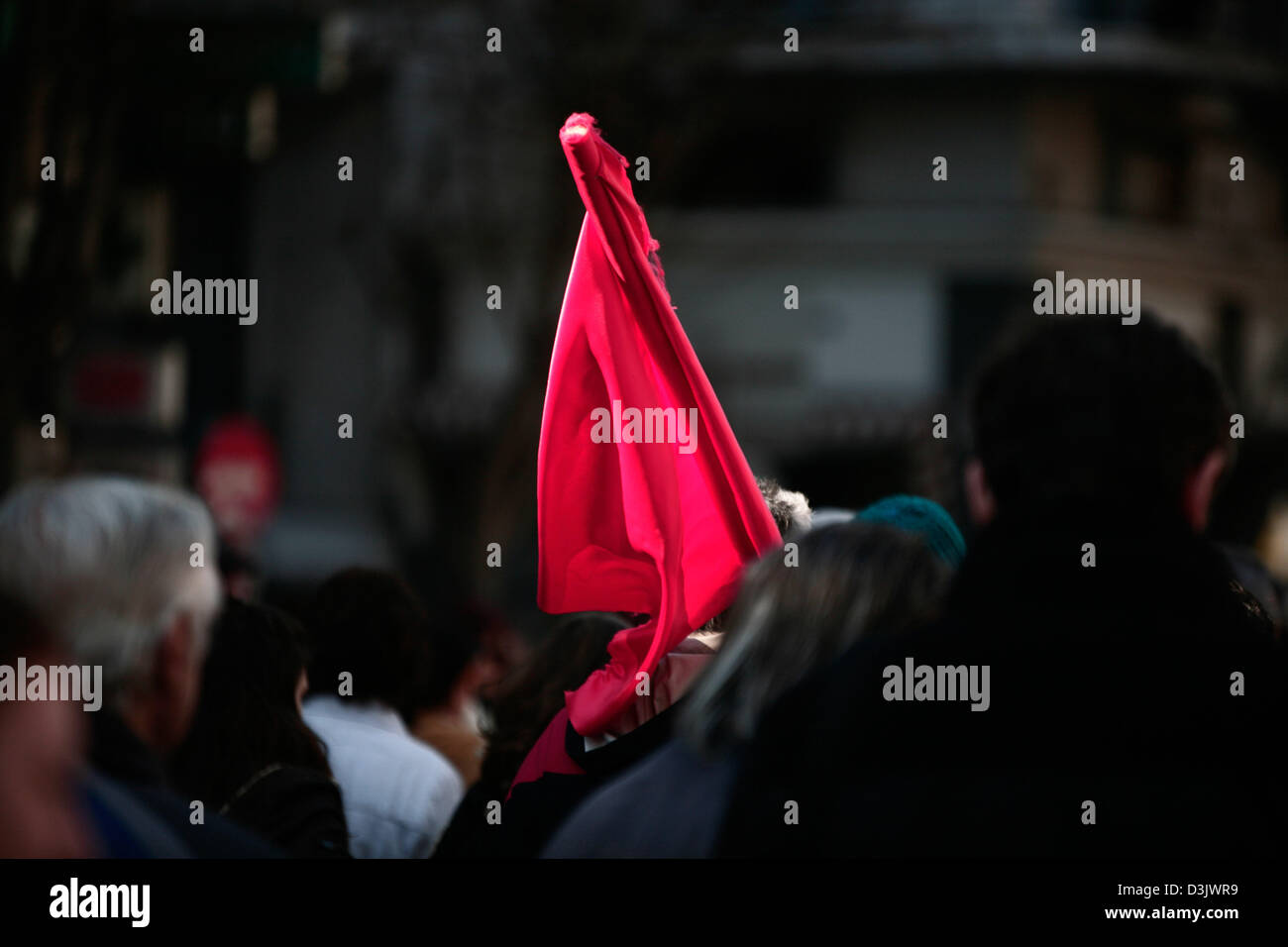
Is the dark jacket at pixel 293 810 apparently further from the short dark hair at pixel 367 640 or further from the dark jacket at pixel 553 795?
the short dark hair at pixel 367 640

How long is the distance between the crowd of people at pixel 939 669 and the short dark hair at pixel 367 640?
1.70 m

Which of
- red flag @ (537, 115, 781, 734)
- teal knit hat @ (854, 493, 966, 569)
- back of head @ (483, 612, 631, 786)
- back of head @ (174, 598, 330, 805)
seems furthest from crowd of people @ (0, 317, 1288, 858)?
back of head @ (483, 612, 631, 786)

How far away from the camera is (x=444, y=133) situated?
19188mm

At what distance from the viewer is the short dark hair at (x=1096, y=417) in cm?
212

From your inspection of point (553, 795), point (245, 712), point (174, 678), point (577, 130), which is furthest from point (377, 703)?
point (174, 678)

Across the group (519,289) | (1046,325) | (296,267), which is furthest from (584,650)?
(296,267)

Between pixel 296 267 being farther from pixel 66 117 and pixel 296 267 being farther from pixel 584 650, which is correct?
pixel 584 650

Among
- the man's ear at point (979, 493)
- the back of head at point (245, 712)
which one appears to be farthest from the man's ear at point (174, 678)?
the man's ear at point (979, 493)

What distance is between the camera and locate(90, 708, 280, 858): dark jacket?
7.46ft

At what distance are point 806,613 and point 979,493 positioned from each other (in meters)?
0.29

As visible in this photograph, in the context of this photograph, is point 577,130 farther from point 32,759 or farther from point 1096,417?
point 32,759

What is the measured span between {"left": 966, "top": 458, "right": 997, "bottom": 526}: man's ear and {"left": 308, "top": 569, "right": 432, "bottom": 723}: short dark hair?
2.11 meters

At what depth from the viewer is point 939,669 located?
200 centimetres
